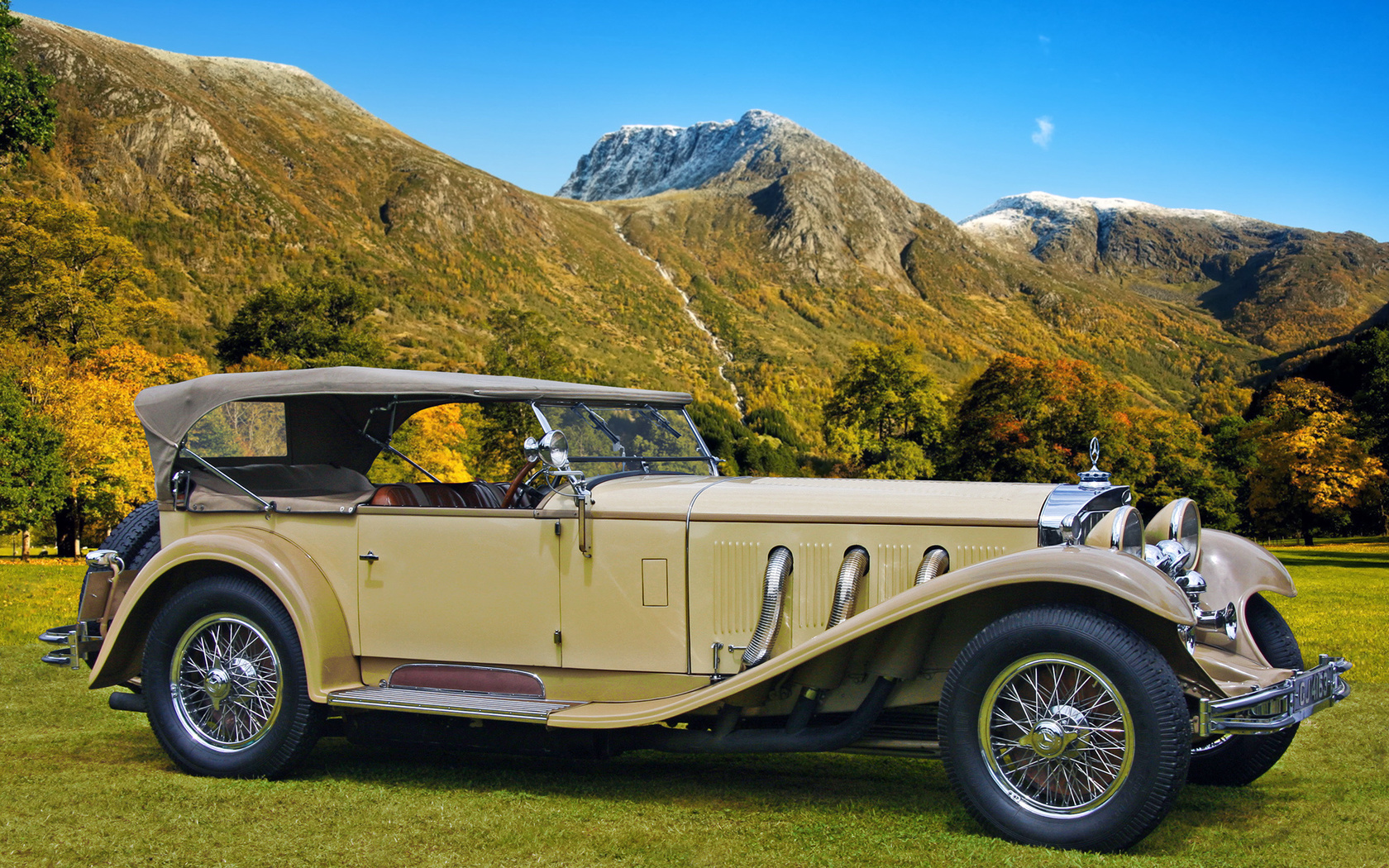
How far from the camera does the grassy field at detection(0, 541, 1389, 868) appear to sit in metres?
4.09

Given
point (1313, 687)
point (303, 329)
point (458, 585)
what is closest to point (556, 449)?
point (458, 585)

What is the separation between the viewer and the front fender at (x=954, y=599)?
3.94 meters

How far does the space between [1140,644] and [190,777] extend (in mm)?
4918

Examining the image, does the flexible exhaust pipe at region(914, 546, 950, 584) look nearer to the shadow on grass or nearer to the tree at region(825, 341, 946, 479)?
the shadow on grass

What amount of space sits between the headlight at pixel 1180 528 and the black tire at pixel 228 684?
469 cm

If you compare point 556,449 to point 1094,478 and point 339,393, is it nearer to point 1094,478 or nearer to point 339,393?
point 339,393

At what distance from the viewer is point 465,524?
5293 mm

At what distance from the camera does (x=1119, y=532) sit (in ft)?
14.8

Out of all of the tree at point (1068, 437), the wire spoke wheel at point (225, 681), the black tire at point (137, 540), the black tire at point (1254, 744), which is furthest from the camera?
the tree at point (1068, 437)

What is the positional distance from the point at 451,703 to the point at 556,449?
1.44 m

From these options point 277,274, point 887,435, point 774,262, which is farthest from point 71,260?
point 774,262

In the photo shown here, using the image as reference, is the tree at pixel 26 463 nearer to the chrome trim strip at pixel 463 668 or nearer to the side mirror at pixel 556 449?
the chrome trim strip at pixel 463 668

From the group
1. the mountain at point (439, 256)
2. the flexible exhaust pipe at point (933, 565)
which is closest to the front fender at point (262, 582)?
the flexible exhaust pipe at point (933, 565)

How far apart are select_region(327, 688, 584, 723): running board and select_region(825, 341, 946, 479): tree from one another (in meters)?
56.9
